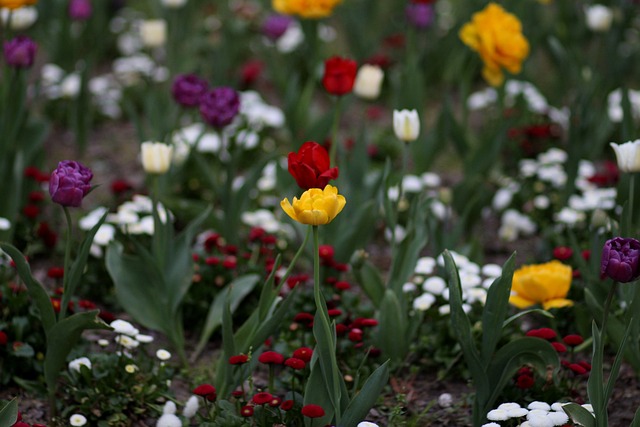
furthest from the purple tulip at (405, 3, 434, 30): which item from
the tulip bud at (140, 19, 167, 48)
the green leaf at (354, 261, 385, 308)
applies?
the green leaf at (354, 261, 385, 308)

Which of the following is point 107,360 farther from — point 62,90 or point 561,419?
point 62,90

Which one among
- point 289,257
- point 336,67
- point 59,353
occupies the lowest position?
point 289,257

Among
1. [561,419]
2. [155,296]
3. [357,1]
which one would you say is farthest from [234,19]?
[561,419]

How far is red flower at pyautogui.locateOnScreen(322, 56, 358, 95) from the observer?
2.66 metres

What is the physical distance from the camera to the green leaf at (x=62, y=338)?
6.90 ft

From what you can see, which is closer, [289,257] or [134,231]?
[134,231]

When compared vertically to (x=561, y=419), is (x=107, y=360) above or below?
below

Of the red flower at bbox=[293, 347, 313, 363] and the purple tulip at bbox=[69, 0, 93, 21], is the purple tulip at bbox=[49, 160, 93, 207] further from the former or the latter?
the purple tulip at bbox=[69, 0, 93, 21]

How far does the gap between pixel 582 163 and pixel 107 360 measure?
6.79 ft

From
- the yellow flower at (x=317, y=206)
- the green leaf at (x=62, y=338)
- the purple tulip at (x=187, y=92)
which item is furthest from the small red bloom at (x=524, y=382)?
the purple tulip at (x=187, y=92)

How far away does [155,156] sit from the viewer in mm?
2430

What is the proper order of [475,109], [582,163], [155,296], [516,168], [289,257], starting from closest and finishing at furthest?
1. [155,296]
2. [289,257]
3. [582,163]
4. [516,168]
5. [475,109]

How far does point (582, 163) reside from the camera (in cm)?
351

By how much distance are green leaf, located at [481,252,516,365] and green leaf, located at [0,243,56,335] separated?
3.40 feet
